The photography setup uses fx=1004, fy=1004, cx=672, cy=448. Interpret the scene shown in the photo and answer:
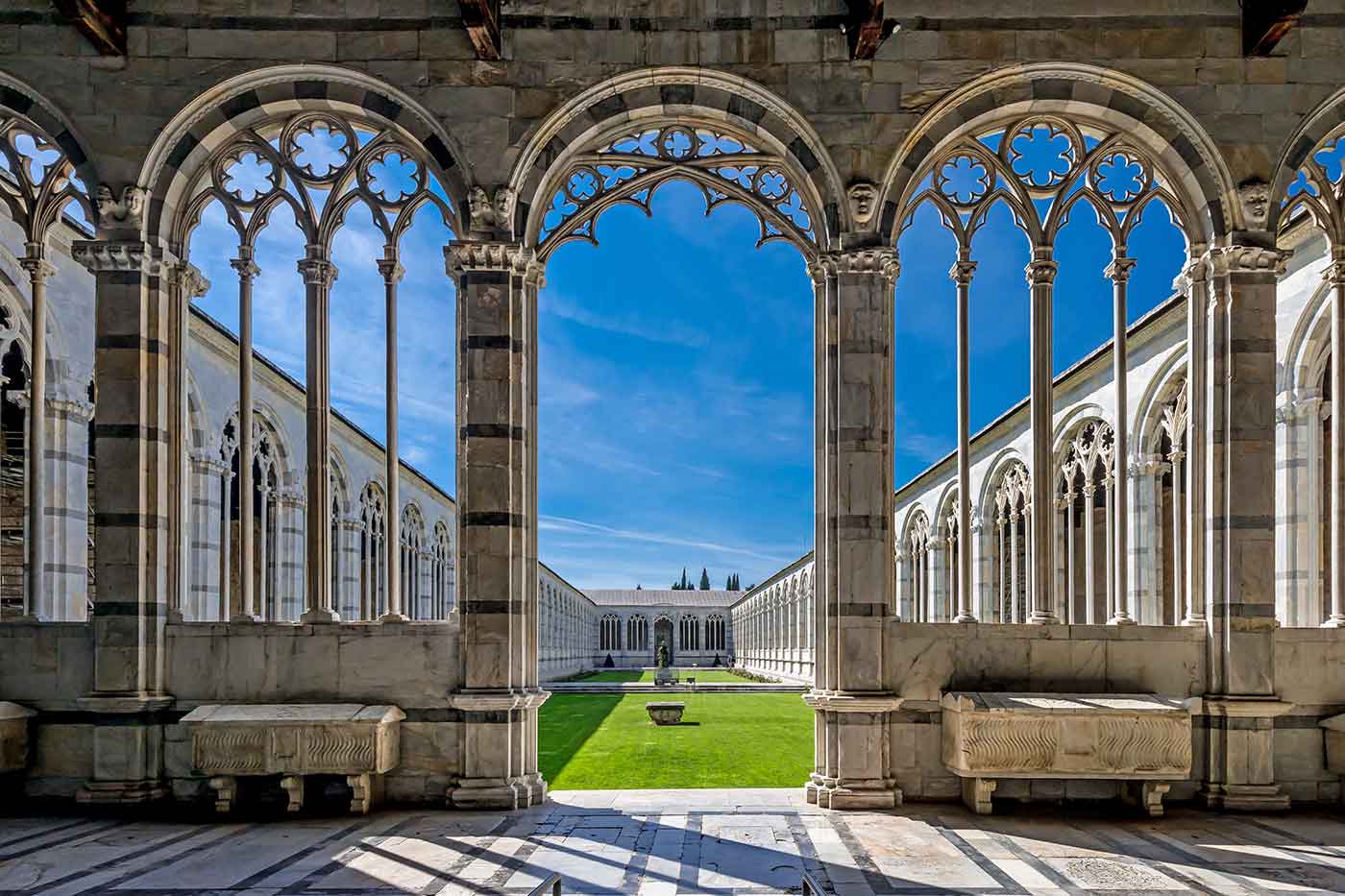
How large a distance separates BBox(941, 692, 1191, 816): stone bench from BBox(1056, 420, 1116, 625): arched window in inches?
214

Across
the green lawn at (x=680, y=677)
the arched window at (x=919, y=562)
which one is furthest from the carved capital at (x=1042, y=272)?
the green lawn at (x=680, y=677)

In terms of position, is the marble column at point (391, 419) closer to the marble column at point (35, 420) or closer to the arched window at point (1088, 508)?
the marble column at point (35, 420)

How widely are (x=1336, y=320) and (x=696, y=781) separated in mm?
8895

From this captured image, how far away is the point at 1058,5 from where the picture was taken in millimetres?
10500

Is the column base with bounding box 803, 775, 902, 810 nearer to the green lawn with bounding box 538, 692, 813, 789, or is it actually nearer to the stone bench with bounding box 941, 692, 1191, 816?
the stone bench with bounding box 941, 692, 1191, 816

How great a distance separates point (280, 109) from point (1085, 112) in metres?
8.56

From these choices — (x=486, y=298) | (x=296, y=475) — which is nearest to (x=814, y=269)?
(x=486, y=298)

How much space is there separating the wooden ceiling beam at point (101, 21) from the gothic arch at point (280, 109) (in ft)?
3.07

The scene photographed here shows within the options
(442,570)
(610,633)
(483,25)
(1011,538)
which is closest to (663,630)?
(610,633)

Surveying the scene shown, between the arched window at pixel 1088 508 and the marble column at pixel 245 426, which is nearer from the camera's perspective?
the marble column at pixel 245 426

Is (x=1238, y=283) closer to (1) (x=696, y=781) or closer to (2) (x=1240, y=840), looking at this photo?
(2) (x=1240, y=840)

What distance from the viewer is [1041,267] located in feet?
35.9

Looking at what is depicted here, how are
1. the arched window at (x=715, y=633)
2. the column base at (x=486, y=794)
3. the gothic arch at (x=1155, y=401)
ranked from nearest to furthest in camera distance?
1. the column base at (x=486, y=794)
2. the gothic arch at (x=1155, y=401)
3. the arched window at (x=715, y=633)

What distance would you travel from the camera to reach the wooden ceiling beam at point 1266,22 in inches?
384
